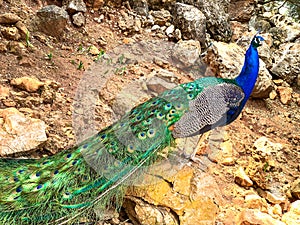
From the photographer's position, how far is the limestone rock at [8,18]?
4664 mm

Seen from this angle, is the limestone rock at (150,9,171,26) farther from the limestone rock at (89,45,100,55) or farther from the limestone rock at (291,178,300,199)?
the limestone rock at (291,178,300,199)

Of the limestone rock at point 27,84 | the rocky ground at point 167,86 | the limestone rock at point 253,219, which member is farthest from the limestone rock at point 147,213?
the limestone rock at point 27,84

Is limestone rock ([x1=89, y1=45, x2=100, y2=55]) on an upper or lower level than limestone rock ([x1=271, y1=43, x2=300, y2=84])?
upper

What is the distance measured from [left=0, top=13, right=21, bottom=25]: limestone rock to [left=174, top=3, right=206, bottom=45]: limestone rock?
2563mm

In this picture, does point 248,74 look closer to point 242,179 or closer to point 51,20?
point 242,179

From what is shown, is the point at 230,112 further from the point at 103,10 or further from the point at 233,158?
the point at 103,10

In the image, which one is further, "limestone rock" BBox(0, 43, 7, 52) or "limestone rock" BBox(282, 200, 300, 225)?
"limestone rock" BBox(0, 43, 7, 52)

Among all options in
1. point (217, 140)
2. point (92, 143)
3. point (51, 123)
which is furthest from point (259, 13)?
point (92, 143)

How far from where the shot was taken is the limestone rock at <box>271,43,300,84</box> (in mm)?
5859

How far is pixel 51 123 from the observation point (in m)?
3.69

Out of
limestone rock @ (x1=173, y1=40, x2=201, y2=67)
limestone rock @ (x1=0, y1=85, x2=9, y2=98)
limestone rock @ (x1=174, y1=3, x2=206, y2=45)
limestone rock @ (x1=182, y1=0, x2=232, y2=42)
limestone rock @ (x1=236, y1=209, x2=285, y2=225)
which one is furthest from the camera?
limestone rock @ (x1=182, y1=0, x2=232, y2=42)

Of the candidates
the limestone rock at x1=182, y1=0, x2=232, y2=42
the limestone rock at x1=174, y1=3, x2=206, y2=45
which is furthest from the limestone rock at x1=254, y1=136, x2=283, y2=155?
the limestone rock at x1=182, y1=0, x2=232, y2=42

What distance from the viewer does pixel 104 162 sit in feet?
8.55

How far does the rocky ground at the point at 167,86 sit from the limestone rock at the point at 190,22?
0.05 ft
